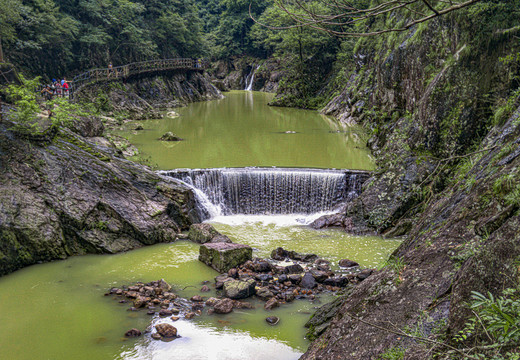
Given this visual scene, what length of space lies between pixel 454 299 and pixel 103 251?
7548mm

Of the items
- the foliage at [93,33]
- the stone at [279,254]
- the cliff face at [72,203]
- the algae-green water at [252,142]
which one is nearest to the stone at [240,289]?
the stone at [279,254]

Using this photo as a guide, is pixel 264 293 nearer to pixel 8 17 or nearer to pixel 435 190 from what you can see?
pixel 435 190

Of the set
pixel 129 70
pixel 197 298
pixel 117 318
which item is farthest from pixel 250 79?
pixel 117 318

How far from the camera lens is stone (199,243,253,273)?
8.07m

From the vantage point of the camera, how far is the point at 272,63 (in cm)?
5519

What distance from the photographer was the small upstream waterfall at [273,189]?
42.4 ft

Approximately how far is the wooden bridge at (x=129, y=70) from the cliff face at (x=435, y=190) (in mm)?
17303

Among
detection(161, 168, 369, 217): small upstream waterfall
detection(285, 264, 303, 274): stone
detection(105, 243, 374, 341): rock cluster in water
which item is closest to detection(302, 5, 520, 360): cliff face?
detection(161, 168, 369, 217): small upstream waterfall

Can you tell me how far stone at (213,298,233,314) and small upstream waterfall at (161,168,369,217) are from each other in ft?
20.8

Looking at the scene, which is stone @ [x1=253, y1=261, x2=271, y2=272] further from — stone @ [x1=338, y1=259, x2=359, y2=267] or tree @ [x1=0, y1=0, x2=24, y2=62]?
tree @ [x1=0, y1=0, x2=24, y2=62]

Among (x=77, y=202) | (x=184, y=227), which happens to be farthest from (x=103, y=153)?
(x=184, y=227)

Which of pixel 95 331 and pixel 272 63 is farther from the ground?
pixel 272 63

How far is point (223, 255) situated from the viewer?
809cm

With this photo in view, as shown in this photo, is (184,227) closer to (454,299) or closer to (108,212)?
(108,212)
